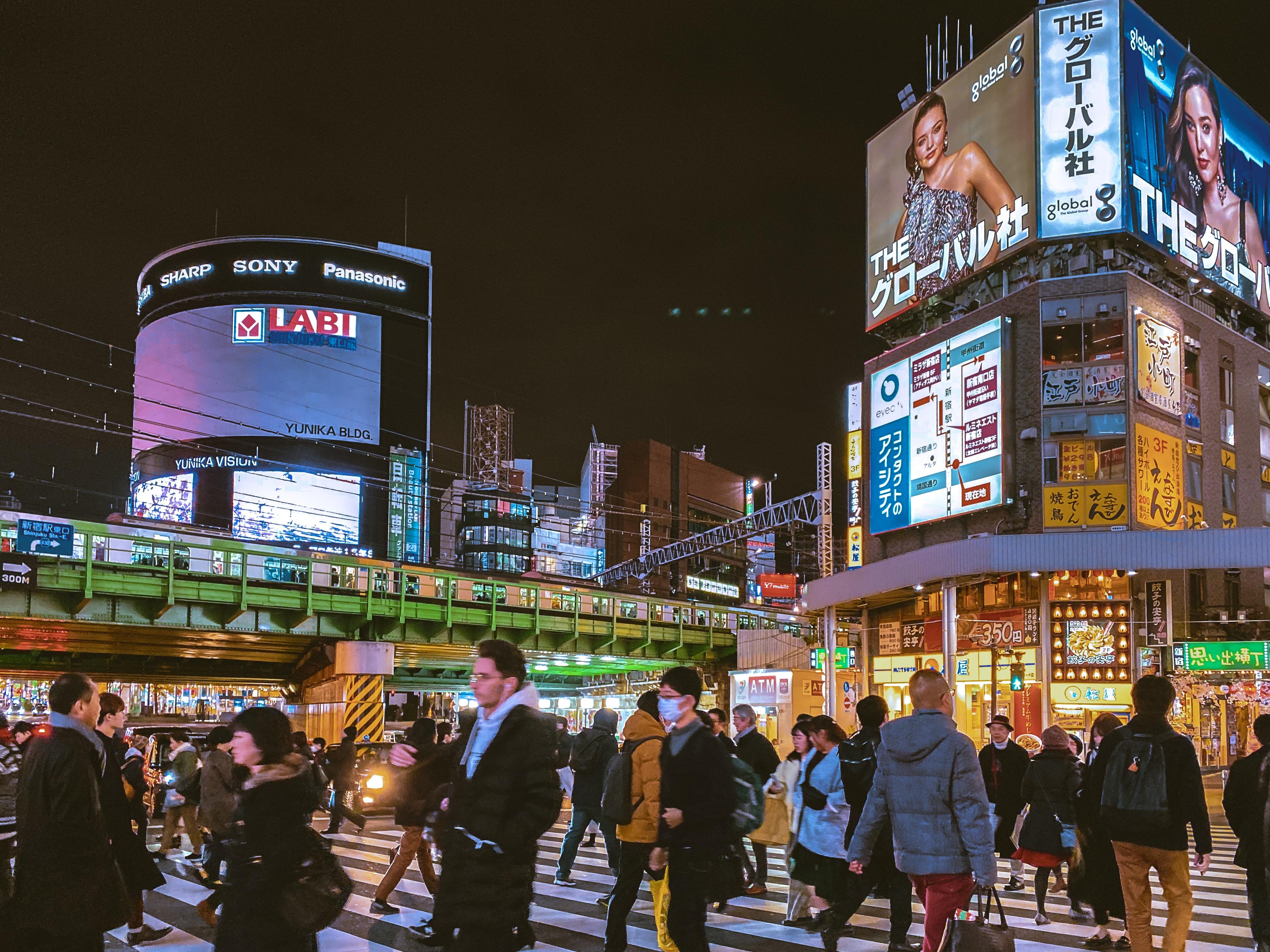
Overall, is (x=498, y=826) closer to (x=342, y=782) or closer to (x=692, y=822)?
(x=692, y=822)

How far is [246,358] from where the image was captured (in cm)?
7394

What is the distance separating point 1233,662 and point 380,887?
21.2 metres

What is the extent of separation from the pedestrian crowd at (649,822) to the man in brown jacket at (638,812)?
0.05ft

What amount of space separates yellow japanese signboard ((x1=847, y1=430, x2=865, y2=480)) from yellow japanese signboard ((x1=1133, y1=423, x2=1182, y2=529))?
11.1 m

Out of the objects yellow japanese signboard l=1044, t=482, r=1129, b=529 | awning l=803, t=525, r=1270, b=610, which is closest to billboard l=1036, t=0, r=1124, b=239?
yellow japanese signboard l=1044, t=482, r=1129, b=529

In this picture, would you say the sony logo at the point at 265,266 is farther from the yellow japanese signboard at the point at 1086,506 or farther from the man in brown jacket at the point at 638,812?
the man in brown jacket at the point at 638,812

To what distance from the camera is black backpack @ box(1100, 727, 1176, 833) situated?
677 centimetres

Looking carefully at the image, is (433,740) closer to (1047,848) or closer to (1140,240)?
(1047,848)

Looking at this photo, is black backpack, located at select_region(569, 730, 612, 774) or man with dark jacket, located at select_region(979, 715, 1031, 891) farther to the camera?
black backpack, located at select_region(569, 730, 612, 774)

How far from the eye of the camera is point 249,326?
74.9 meters

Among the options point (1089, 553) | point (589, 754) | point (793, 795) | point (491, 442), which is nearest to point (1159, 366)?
point (1089, 553)

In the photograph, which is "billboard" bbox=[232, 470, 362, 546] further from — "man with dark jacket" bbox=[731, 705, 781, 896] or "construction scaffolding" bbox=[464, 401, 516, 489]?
"man with dark jacket" bbox=[731, 705, 781, 896]

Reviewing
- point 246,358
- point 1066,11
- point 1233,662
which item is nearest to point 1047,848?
point 1233,662

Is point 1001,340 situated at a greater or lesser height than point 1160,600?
greater
